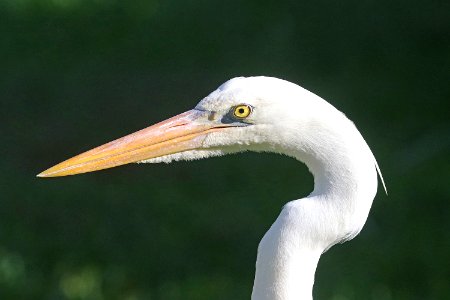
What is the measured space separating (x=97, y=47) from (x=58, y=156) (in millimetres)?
1472

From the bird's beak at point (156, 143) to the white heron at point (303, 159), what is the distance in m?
0.06

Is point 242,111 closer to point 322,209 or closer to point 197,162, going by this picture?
point 322,209

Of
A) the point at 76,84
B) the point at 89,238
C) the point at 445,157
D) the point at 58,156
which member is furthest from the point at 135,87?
the point at 445,157

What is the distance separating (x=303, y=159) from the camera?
3781 millimetres

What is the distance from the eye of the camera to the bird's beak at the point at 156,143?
12.7ft

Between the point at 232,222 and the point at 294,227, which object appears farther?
the point at 232,222

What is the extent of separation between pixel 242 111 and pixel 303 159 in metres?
0.28

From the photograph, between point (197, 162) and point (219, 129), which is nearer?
point (219, 129)

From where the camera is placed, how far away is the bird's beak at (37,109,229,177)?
3879mm

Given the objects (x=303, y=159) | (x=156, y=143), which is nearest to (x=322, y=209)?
(x=303, y=159)

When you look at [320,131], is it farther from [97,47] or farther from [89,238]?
[97,47]

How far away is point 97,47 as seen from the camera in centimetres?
906

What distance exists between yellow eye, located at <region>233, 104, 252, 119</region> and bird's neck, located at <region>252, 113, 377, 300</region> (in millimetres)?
166

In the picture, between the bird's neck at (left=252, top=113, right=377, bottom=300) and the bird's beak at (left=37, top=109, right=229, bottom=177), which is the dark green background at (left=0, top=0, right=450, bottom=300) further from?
the bird's neck at (left=252, top=113, right=377, bottom=300)
